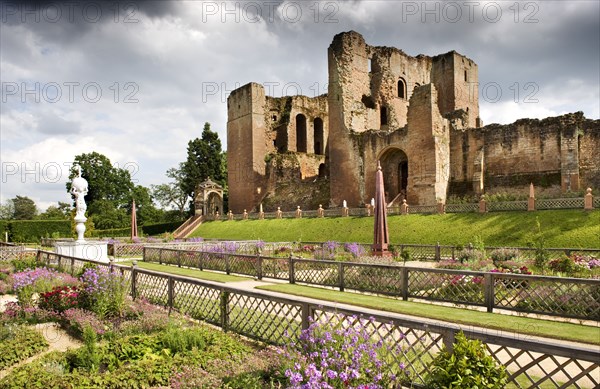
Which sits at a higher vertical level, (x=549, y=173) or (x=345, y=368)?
(x=549, y=173)

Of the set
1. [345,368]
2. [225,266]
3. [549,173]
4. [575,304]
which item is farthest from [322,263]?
[549,173]

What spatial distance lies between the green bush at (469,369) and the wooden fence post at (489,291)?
Answer: 5538 millimetres

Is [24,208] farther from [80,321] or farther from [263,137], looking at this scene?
[80,321]

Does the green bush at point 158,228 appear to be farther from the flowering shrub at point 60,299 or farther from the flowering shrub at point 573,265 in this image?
the flowering shrub at point 573,265

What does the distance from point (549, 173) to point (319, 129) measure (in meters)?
28.6

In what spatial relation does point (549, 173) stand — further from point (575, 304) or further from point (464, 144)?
point (575, 304)

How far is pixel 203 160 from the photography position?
57.0 m

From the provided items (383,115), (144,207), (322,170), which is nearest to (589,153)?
(383,115)

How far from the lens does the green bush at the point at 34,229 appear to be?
43469 millimetres

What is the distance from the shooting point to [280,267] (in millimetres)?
14805

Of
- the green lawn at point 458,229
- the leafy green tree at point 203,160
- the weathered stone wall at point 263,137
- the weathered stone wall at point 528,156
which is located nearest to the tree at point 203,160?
the leafy green tree at point 203,160

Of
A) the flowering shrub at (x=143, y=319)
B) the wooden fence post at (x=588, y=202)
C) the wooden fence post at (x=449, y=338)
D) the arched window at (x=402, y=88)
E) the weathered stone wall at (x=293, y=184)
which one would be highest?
the arched window at (x=402, y=88)

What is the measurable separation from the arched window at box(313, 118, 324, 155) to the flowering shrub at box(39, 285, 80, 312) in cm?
4391

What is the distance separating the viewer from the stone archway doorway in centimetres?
Answer: 3475
